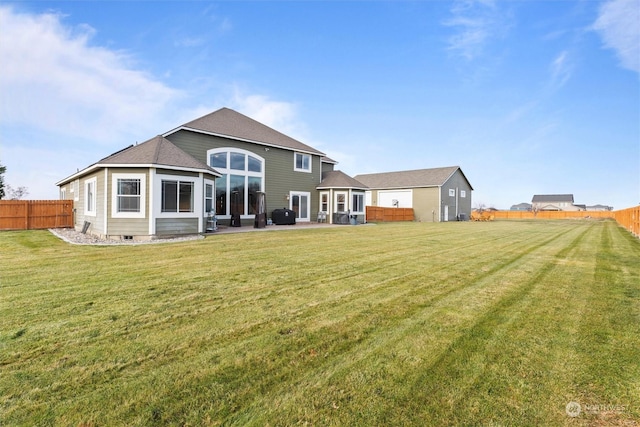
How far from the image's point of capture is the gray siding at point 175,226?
1173 cm

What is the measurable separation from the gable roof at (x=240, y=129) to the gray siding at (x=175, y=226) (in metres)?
5.72

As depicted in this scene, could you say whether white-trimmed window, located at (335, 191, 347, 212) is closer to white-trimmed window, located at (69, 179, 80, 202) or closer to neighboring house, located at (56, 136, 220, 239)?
neighboring house, located at (56, 136, 220, 239)

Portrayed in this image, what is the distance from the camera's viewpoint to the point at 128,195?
11.7 meters

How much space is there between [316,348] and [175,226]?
1104cm

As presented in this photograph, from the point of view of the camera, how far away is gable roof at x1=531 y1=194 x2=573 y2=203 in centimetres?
7856

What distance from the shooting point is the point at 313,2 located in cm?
1524

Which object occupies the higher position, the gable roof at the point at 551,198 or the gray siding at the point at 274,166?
the gable roof at the point at 551,198

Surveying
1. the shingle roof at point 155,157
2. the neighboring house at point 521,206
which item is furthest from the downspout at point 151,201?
the neighboring house at point 521,206

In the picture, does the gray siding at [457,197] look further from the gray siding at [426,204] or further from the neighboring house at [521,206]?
the neighboring house at [521,206]

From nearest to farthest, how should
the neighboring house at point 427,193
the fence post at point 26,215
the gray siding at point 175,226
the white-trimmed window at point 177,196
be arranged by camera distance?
1. the gray siding at point 175,226
2. the white-trimmed window at point 177,196
3. the fence post at point 26,215
4. the neighboring house at point 427,193

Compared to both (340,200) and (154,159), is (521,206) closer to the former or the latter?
(340,200)

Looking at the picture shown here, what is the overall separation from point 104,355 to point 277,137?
770 inches

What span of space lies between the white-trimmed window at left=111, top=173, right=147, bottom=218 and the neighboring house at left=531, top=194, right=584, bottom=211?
90.1 metres

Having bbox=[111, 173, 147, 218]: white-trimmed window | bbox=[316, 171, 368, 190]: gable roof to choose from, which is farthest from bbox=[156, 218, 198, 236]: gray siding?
bbox=[316, 171, 368, 190]: gable roof
